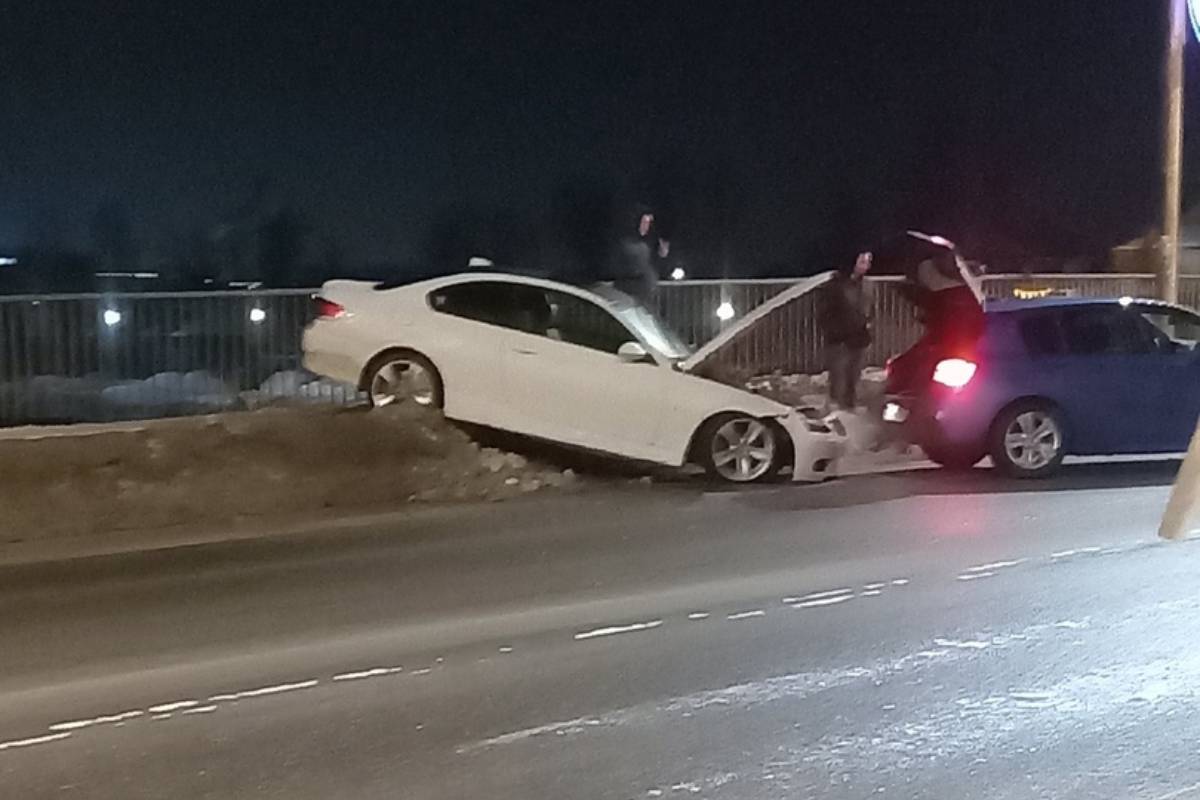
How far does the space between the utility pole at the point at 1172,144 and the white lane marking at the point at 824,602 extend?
1165cm

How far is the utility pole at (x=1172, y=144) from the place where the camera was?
18.9 metres

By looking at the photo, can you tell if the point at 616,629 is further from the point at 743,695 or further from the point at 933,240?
the point at 933,240

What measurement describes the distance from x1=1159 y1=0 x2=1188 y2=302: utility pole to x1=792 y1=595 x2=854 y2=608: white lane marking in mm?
11651

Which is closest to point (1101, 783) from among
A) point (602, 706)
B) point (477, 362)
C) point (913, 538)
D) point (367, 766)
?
point (602, 706)

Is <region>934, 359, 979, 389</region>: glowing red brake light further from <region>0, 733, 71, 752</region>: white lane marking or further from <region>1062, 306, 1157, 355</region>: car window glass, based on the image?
<region>0, 733, 71, 752</region>: white lane marking

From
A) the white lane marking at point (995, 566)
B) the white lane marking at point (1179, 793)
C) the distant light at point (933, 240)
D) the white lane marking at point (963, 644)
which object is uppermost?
the distant light at point (933, 240)

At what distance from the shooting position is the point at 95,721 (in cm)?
695

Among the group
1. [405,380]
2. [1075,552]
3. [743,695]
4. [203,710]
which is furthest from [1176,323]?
[203,710]

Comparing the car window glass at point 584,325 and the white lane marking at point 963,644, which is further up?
the car window glass at point 584,325

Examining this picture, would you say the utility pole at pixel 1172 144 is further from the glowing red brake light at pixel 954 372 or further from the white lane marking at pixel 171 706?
the white lane marking at pixel 171 706

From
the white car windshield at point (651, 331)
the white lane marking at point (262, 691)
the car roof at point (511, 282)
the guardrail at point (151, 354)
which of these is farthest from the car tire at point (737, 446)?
the white lane marking at point (262, 691)

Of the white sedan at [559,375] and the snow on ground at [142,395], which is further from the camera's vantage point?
the snow on ground at [142,395]

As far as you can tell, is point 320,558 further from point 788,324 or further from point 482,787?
point 788,324

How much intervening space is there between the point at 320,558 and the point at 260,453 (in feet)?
10.2
